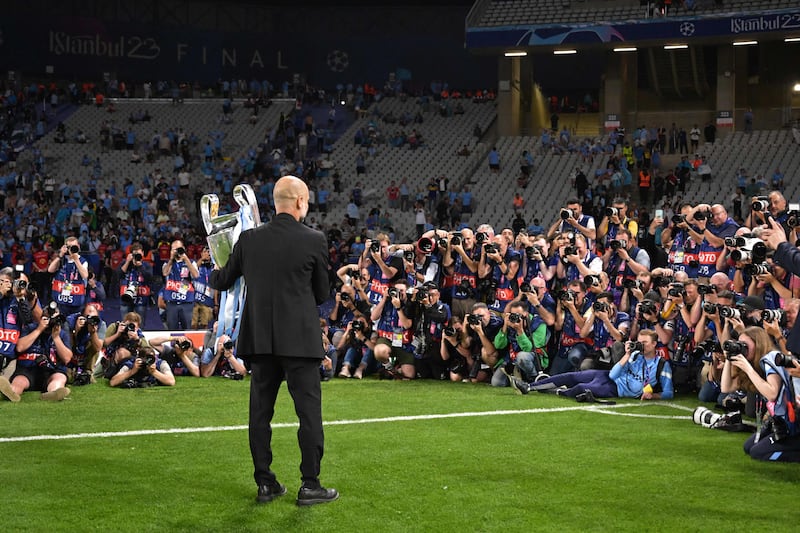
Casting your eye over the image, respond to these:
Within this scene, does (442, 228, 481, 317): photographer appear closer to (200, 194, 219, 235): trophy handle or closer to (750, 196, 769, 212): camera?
(750, 196, 769, 212): camera

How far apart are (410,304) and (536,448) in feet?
17.2

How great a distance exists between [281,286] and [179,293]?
10539 millimetres

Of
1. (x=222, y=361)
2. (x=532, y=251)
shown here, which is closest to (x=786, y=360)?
(x=532, y=251)

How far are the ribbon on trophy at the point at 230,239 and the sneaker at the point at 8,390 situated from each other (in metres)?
4.61

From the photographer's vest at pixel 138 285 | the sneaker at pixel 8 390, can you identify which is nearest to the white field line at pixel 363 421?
the sneaker at pixel 8 390

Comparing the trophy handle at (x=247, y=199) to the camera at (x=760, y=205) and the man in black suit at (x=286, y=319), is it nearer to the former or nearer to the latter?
the man in black suit at (x=286, y=319)

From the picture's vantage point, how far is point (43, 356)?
451 inches

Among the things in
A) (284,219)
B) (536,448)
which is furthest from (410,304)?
(284,219)

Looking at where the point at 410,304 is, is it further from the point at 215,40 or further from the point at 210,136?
the point at 215,40

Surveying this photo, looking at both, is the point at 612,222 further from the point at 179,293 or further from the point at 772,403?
the point at 179,293

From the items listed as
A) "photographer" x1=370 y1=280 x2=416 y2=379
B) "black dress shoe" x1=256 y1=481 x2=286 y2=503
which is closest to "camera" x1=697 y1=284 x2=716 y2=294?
"photographer" x1=370 y1=280 x2=416 y2=379

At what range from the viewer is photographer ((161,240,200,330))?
16219 millimetres

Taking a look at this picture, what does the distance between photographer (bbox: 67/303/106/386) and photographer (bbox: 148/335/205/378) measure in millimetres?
1038

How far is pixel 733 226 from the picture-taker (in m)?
12.5
